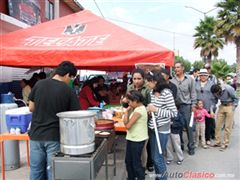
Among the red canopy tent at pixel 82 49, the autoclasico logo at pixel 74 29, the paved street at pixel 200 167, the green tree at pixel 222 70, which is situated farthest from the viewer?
the green tree at pixel 222 70

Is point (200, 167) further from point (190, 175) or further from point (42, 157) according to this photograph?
point (42, 157)

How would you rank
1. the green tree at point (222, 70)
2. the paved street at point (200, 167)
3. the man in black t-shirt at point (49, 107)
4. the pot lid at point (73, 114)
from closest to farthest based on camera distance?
the pot lid at point (73, 114)
the man in black t-shirt at point (49, 107)
the paved street at point (200, 167)
the green tree at point (222, 70)

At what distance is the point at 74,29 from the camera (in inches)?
241

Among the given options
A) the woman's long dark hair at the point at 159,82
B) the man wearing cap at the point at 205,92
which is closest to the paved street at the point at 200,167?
the man wearing cap at the point at 205,92

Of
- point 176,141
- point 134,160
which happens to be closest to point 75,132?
point 134,160

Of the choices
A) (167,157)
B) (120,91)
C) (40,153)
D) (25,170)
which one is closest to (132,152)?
(40,153)

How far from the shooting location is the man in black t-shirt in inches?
135

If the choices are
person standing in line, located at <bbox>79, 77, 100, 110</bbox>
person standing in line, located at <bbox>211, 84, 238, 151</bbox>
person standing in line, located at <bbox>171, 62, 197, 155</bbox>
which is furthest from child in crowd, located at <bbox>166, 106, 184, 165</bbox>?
person standing in line, located at <bbox>79, 77, 100, 110</bbox>

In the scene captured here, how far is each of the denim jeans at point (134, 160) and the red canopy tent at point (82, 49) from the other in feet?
4.67

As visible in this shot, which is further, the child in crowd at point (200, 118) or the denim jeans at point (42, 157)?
the child in crowd at point (200, 118)

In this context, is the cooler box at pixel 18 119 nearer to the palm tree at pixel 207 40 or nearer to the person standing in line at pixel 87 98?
the person standing in line at pixel 87 98

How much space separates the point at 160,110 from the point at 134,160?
2.67 feet

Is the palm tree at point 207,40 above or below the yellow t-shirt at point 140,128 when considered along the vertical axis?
above

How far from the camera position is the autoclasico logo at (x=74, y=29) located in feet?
19.8
